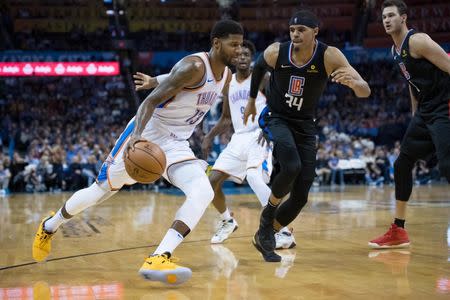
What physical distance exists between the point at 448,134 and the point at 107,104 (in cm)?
1873

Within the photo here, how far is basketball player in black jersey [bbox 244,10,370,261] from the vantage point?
4.78 meters

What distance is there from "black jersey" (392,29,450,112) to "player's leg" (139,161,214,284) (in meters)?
2.10

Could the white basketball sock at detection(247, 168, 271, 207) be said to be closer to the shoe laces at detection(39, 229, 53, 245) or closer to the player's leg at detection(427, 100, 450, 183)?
the player's leg at detection(427, 100, 450, 183)

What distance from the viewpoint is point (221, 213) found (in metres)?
6.33

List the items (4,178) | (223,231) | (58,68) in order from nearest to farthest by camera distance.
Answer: (223,231) < (4,178) < (58,68)

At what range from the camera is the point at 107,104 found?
22.6 m

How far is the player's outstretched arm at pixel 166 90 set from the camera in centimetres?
427

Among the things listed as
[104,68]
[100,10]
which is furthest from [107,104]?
[100,10]

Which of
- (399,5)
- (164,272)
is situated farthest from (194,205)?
(399,5)

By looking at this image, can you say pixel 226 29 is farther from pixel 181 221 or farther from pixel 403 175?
pixel 403 175

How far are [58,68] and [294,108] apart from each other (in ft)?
58.3

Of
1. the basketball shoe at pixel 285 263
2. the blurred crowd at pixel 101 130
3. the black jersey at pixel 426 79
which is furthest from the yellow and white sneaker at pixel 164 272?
the blurred crowd at pixel 101 130

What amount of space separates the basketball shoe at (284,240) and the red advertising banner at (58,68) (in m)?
17.0

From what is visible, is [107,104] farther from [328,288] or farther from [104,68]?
[328,288]
